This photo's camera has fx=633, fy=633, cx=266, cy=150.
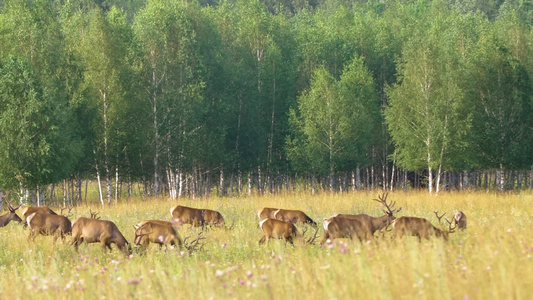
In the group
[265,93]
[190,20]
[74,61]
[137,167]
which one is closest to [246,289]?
[74,61]

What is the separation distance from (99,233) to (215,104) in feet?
89.9

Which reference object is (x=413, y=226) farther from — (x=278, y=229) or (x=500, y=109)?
(x=500, y=109)

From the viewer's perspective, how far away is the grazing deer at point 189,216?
15415 mm

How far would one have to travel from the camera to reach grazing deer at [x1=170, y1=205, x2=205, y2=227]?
15.4 m

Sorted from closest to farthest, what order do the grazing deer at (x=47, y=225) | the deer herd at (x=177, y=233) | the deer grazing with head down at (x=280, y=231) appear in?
the deer herd at (x=177, y=233), the deer grazing with head down at (x=280, y=231), the grazing deer at (x=47, y=225)

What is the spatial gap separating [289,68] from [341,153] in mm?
9432

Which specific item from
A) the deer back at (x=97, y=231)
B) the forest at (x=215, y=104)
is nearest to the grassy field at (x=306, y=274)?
the deer back at (x=97, y=231)

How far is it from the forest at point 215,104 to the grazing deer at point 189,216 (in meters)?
12.8

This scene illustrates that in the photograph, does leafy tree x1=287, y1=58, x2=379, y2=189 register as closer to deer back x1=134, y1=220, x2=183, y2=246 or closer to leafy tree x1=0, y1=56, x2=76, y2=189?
leafy tree x1=0, y1=56, x2=76, y2=189

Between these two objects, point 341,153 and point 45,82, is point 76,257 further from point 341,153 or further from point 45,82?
point 341,153

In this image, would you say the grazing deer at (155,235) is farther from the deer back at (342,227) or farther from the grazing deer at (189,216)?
the grazing deer at (189,216)

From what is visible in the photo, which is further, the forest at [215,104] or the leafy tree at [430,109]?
the leafy tree at [430,109]

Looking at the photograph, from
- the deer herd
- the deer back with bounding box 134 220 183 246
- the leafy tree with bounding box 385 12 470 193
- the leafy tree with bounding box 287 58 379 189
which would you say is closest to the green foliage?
the leafy tree with bounding box 287 58 379 189

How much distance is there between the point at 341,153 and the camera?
38156mm
